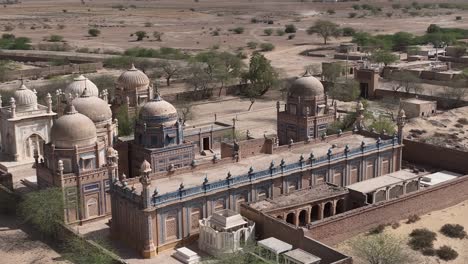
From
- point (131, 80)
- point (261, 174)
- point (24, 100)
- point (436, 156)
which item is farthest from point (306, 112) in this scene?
point (24, 100)

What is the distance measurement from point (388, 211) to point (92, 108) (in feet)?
60.2

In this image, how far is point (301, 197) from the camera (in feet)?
116

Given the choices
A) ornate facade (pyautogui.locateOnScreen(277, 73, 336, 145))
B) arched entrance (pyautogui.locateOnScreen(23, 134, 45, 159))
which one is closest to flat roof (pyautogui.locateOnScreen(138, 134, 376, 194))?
ornate facade (pyautogui.locateOnScreen(277, 73, 336, 145))

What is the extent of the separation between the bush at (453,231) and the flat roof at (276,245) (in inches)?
351

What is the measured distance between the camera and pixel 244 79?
7512 centimetres

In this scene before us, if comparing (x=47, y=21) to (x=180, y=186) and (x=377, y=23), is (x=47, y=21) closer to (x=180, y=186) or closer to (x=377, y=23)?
(x=377, y=23)

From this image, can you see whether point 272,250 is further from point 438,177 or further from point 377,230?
point 438,177

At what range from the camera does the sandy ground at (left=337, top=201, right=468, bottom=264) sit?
3072cm

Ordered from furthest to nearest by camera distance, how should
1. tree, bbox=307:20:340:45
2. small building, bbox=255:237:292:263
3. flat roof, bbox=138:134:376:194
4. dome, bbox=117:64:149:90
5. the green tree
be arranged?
tree, bbox=307:20:340:45
dome, bbox=117:64:149:90
flat roof, bbox=138:134:376:194
the green tree
small building, bbox=255:237:292:263

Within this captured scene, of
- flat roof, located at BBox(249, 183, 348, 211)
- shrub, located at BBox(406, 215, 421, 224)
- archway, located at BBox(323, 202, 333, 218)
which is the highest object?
flat roof, located at BBox(249, 183, 348, 211)

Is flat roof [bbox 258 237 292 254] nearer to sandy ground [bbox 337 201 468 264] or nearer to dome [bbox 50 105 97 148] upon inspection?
sandy ground [bbox 337 201 468 264]

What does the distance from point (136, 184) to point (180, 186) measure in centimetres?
342

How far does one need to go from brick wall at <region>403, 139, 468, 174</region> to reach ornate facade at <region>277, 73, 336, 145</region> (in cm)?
588

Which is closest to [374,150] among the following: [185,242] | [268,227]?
[268,227]
